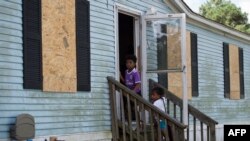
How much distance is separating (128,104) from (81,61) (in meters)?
1.12

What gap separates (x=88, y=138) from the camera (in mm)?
8602

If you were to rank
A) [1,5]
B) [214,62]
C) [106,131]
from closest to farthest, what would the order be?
1. [1,5]
2. [106,131]
3. [214,62]

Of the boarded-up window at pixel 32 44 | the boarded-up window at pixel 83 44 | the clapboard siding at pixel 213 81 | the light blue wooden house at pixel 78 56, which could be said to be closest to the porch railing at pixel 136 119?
the light blue wooden house at pixel 78 56

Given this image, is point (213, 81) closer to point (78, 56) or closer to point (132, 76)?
point (132, 76)

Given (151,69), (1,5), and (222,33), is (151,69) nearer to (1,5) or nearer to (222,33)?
(1,5)

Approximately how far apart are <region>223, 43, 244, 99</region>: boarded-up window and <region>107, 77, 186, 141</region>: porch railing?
266 inches

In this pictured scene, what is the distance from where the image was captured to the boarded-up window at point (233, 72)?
51.2 ft

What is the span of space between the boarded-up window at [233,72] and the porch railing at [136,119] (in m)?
6.75

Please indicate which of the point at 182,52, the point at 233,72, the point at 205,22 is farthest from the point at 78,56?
the point at 233,72

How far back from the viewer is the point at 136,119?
29.0ft

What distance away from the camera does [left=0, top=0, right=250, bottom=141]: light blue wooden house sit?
714cm

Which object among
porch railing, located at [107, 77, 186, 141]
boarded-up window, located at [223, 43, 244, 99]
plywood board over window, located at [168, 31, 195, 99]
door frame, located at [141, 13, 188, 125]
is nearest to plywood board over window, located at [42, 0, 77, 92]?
porch railing, located at [107, 77, 186, 141]

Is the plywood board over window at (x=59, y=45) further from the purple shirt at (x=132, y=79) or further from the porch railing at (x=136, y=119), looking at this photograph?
the purple shirt at (x=132, y=79)

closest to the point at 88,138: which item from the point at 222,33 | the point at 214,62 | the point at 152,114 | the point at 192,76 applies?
the point at 152,114
